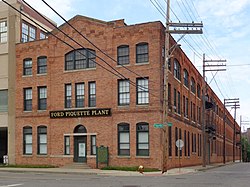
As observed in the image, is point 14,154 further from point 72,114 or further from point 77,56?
point 77,56

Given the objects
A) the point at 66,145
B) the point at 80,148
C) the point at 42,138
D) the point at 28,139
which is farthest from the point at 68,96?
the point at 28,139

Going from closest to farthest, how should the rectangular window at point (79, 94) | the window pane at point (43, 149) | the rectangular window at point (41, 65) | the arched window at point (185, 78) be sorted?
the rectangular window at point (79, 94) < the window pane at point (43, 149) < the rectangular window at point (41, 65) < the arched window at point (185, 78)

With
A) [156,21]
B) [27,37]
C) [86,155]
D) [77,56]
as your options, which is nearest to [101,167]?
[86,155]

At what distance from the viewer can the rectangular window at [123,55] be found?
35.4 m

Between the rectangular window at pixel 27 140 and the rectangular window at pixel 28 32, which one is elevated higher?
the rectangular window at pixel 28 32

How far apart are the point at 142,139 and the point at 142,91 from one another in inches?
155

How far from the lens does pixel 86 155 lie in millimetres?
36031

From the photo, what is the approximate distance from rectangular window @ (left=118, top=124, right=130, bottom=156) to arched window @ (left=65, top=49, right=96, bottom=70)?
604 cm

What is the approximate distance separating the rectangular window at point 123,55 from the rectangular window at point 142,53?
3.23ft

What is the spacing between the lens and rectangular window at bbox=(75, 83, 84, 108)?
36938mm

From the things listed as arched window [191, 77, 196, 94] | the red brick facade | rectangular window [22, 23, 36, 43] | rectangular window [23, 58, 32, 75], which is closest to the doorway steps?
the red brick facade

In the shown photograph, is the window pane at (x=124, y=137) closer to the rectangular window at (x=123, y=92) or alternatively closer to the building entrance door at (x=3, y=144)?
the rectangular window at (x=123, y=92)

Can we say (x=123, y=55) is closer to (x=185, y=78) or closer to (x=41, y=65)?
(x=41, y=65)

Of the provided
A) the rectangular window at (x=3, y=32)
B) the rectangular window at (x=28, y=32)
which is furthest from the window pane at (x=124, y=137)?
the rectangular window at (x=3, y=32)
